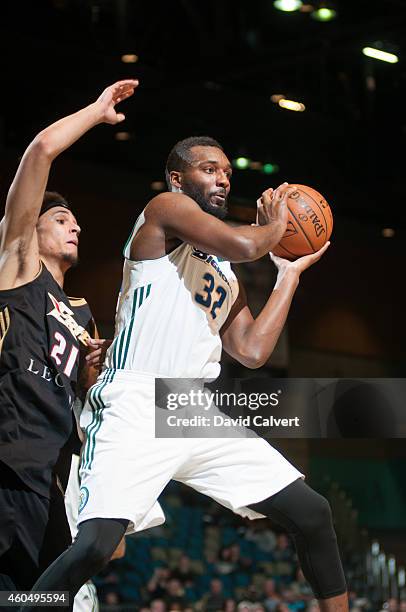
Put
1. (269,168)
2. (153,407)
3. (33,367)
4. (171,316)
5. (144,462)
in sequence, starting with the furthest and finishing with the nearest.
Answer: (269,168)
(33,367)
(171,316)
(153,407)
(144,462)

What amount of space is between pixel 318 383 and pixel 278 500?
83 cm

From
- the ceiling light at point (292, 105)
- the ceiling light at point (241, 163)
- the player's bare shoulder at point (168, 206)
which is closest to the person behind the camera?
the player's bare shoulder at point (168, 206)

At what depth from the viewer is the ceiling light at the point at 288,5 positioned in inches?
396

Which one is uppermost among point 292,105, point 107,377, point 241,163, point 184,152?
point 292,105

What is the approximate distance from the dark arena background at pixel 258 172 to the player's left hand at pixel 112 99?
5.22 meters

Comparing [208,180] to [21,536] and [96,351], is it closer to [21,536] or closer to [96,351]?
[96,351]

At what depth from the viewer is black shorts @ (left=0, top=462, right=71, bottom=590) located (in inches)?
140

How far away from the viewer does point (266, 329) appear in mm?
3941

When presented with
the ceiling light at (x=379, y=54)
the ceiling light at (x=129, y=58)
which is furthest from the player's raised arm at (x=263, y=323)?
the ceiling light at (x=379, y=54)

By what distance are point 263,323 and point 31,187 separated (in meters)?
1.13

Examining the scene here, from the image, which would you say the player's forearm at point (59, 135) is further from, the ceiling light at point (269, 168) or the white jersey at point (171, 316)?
the ceiling light at point (269, 168)

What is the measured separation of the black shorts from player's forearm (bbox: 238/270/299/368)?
3.48ft

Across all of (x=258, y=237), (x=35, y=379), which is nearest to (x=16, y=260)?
(x=35, y=379)

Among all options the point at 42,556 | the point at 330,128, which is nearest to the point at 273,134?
the point at 330,128
